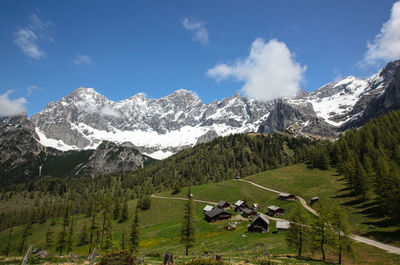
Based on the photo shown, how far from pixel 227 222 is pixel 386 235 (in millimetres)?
47575

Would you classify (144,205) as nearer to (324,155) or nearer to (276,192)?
(276,192)

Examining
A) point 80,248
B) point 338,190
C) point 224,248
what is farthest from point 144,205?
point 338,190

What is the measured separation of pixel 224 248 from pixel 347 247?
83.6 ft

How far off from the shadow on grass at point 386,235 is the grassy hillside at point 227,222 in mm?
5886

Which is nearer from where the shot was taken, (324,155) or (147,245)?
(147,245)

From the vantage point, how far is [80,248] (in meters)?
81.3

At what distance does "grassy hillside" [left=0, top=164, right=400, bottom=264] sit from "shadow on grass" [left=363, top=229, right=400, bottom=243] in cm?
589

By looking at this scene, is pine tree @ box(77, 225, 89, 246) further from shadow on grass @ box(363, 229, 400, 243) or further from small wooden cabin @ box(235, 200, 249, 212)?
shadow on grass @ box(363, 229, 400, 243)

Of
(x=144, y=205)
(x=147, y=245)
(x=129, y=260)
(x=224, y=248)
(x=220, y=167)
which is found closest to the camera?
(x=129, y=260)

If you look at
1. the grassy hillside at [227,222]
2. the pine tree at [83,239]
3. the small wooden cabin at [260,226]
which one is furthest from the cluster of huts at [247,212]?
the pine tree at [83,239]

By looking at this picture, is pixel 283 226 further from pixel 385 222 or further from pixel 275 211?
pixel 385 222

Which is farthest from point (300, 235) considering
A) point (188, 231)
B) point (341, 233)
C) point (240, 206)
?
point (240, 206)

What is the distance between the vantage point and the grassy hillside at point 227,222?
43906mm

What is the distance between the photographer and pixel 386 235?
146 feet
